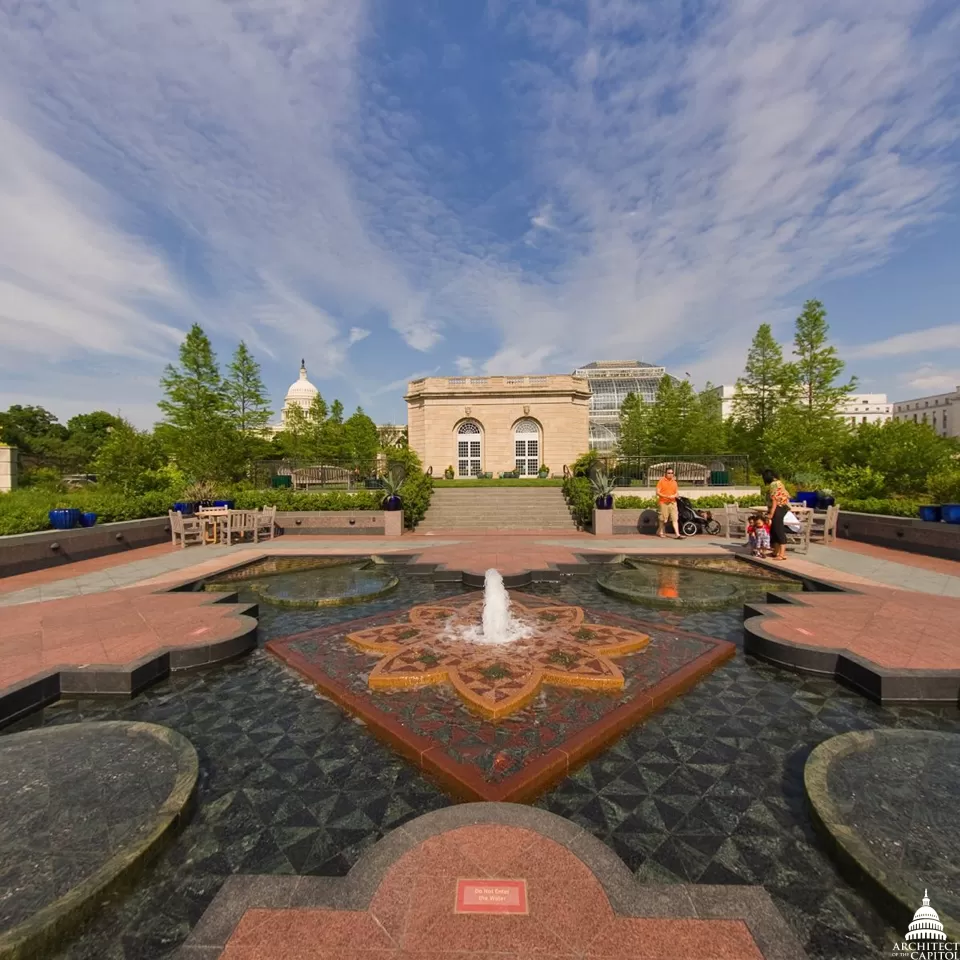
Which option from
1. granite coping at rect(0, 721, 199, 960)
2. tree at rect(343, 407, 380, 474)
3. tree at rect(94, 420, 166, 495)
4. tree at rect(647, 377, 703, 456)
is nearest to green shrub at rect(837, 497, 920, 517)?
granite coping at rect(0, 721, 199, 960)

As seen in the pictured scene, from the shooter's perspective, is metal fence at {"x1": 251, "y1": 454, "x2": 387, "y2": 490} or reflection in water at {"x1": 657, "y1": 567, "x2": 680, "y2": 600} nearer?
reflection in water at {"x1": 657, "y1": 567, "x2": 680, "y2": 600}

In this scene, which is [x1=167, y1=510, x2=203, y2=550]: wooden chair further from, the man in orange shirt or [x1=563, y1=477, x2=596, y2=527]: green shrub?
the man in orange shirt

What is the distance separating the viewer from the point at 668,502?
47.5 feet

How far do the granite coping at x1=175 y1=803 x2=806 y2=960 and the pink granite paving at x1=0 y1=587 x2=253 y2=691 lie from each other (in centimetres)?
365

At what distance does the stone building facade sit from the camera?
1394 inches

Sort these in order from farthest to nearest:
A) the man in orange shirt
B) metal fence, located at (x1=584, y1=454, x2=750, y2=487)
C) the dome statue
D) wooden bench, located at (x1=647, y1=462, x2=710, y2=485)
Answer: the dome statue < wooden bench, located at (x1=647, y1=462, x2=710, y2=485) < metal fence, located at (x1=584, y1=454, x2=750, y2=487) < the man in orange shirt

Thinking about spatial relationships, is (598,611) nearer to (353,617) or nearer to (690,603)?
(690,603)

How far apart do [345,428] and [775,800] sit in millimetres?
49719

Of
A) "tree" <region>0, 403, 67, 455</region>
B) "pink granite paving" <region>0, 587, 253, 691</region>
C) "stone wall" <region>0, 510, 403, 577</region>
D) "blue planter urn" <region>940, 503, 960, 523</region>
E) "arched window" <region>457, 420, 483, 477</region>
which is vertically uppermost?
"tree" <region>0, 403, 67, 455</region>

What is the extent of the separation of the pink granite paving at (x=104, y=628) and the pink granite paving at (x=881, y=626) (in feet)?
22.4

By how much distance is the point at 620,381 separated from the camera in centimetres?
8388

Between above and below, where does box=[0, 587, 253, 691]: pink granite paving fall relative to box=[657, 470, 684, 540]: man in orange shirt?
below

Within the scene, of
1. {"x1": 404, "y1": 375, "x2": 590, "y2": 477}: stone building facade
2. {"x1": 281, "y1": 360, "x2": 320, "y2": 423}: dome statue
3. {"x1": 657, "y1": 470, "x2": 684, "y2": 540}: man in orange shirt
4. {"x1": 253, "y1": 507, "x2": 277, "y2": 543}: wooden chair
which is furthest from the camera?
{"x1": 281, "y1": 360, "x2": 320, "y2": 423}: dome statue

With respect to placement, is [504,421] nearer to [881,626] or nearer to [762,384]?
[762,384]
